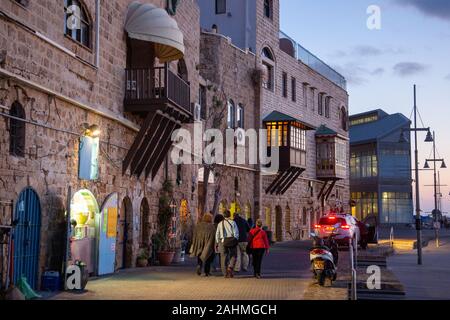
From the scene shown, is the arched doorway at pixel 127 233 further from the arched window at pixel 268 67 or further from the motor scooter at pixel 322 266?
the arched window at pixel 268 67

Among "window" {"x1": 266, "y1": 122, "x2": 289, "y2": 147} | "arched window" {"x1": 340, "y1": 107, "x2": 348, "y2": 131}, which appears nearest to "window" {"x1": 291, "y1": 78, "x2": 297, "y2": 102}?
"window" {"x1": 266, "y1": 122, "x2": 289, "y2": 147}

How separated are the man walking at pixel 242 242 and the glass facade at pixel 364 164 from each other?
57230 millimetres

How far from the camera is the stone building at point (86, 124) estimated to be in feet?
40.2

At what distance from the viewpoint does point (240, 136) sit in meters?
31.0

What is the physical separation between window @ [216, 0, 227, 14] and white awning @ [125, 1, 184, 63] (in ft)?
56.9

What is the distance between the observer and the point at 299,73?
39969mm

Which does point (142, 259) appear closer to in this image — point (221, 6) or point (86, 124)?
point (86, 124)

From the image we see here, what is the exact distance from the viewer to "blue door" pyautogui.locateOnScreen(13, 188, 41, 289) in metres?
12.2

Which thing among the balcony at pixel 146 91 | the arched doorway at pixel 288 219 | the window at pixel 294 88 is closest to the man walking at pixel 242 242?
the balcony at pixel 146 91

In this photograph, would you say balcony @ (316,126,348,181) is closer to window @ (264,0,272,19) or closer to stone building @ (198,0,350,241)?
stone building @ (198,0,350,241)

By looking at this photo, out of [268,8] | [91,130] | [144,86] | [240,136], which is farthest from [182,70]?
[268,8]
